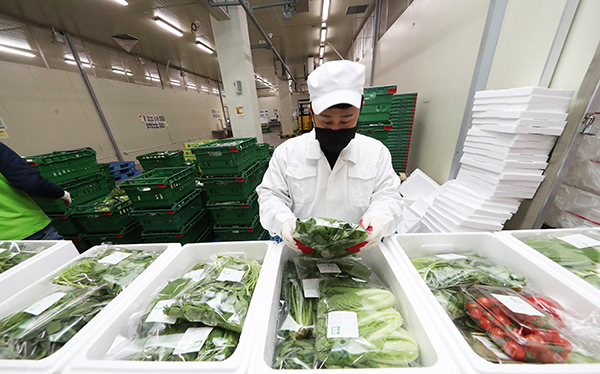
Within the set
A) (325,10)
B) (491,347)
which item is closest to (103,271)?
(491,347)

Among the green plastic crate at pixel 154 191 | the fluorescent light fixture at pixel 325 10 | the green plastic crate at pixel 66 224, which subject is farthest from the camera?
the fluorescent light fixture at pixel 325 10

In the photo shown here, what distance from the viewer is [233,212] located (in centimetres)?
298

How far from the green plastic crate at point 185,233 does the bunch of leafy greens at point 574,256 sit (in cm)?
338

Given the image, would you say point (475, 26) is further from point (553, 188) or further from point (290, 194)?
point (290, 194)

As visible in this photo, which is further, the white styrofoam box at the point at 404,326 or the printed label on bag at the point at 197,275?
the printed label on bag at the point at 197,275

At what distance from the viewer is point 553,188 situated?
74.4 inches

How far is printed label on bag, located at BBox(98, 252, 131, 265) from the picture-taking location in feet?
3.71

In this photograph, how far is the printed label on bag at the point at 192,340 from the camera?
697 millimetres

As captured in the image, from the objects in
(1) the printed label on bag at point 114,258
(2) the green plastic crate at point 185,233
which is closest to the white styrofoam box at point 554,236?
(1) the printed label on bag at point 114,258

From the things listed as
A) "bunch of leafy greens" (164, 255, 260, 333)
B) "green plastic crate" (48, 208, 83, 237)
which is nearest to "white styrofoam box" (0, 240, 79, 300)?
"bunch of leafy greens" (164, 255, 260, 333)

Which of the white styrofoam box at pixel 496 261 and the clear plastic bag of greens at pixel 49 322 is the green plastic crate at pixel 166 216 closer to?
the clear plastic bag of greens at pixel 49 322

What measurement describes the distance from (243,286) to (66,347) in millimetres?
607

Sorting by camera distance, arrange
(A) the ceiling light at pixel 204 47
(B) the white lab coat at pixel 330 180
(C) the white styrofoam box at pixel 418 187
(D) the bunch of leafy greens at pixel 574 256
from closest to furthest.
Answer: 1. (D) the bunch of leafy greens at pixel 574 256
2. (B) the white lab coat at pixel 330 180
3. (C) the white styrofoam box at pixel 418 187
4. (A) the ceiling light at pixel 204 47

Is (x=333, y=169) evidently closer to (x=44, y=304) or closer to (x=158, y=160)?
(x=44, y=304)
